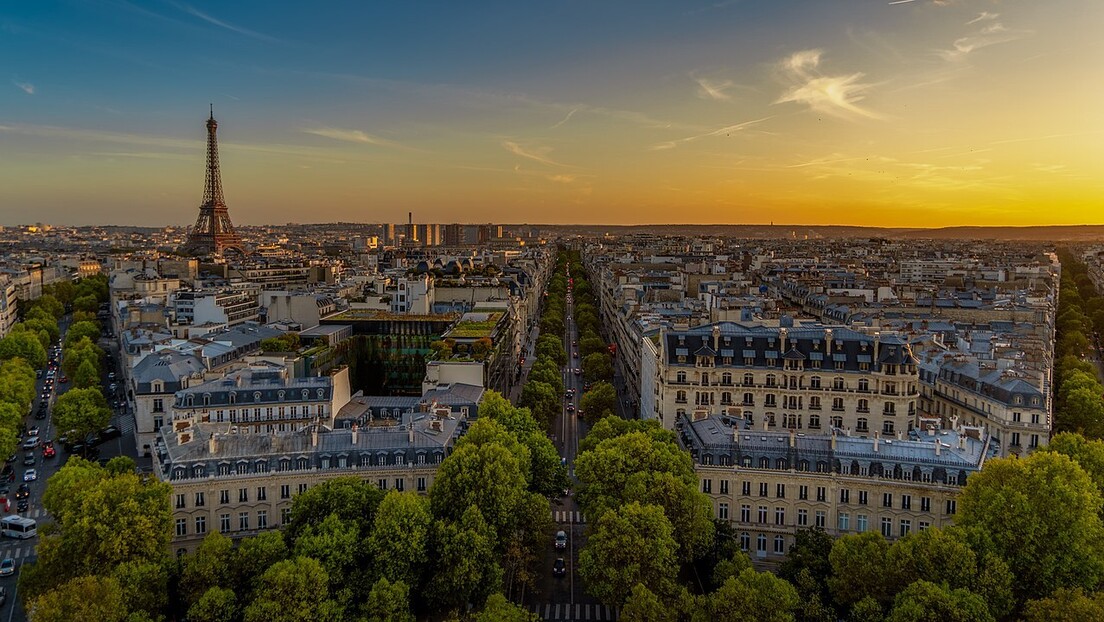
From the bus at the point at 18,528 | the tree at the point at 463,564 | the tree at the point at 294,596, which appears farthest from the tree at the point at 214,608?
the bus at the point at 18,528

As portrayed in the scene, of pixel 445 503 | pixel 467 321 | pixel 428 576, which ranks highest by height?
pixel 467 321

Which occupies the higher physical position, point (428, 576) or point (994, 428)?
point (994, 428)

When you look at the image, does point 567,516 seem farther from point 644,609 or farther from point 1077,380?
point 1077,380

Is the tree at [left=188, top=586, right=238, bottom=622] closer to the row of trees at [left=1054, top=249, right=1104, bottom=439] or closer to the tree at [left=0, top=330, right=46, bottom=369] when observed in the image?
the row of trees at [left=1054, top=249, right=1104, bottom=439]

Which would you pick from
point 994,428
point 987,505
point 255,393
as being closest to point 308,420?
point 255,393

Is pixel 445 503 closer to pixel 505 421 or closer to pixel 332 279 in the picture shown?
pixel 505 421

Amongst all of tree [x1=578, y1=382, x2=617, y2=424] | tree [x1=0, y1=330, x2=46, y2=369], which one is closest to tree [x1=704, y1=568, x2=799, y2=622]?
tree [x1=578, y1=382, x2=617, y2=424]

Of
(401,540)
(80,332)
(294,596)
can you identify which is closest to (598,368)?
(401,540)
